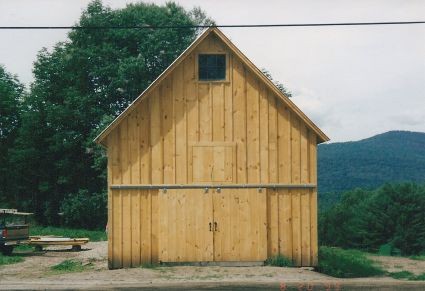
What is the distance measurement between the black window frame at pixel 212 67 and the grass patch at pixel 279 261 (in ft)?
19.5

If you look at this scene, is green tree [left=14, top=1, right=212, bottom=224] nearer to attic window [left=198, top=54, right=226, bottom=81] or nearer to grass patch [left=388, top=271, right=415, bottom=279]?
attic window [left=198, top=54, right=226, bottom=81]

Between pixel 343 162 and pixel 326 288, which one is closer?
pixel 326 288

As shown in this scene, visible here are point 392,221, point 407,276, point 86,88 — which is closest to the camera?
point 407,276

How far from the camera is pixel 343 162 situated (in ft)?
248

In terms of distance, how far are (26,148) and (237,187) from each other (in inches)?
1212

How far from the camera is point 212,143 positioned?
19.3m


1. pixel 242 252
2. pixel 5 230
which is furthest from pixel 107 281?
pixel 5 230

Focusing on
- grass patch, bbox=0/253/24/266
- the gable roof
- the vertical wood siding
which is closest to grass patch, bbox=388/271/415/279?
the vertical wood siding

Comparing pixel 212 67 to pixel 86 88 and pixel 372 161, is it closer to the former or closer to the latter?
pixel 86 88

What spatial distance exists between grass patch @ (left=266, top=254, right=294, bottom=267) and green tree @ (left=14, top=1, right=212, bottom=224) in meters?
22.7

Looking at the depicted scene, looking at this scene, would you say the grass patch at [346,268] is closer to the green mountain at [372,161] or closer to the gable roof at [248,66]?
the gable roof at [248,66]

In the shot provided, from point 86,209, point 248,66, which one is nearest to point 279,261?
point 248,66

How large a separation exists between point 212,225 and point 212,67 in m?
5.06

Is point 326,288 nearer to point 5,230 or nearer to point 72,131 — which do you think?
point 5,230
